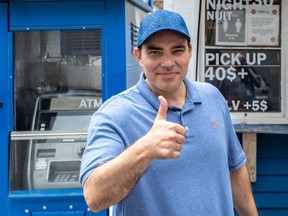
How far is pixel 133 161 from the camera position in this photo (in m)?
1.48

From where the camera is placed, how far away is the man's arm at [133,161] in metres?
1.47

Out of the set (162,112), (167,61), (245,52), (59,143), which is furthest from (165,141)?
(245,52)

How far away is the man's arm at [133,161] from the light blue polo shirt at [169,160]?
0.07m

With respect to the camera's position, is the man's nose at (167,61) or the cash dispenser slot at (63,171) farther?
the cash dispenser slot at (63,171)

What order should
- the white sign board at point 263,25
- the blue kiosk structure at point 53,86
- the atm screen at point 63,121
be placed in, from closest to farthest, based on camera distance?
the blue kiosk structure at point 53,86 → the atm screen at point 63,121 → the white sign board at point 263,25

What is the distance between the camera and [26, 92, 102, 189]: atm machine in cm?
318

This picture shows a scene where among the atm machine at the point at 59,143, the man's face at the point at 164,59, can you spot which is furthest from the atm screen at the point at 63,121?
the man's face at the point at 164,59

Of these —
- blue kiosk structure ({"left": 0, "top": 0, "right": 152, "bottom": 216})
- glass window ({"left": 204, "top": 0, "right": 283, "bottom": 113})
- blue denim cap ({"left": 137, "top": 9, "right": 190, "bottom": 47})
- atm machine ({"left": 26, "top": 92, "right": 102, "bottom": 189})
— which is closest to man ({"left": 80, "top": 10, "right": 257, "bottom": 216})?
blue denim cap ({"left": 137, "top": 9, "right": 190, "bottom": 47})

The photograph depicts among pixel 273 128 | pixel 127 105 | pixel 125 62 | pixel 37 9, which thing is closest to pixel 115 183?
pixel 127 105

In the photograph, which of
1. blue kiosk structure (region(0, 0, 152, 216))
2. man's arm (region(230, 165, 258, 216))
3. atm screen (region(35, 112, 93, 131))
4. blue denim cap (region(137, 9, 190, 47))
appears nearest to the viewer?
blue denim cap (region(137, 9, 190, 47))

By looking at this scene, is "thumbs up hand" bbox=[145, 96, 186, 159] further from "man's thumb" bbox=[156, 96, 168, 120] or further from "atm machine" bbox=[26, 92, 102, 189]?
"atm machine" bbox=[26, 92, 102, 189]

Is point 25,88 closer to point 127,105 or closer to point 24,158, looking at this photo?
point 24,158

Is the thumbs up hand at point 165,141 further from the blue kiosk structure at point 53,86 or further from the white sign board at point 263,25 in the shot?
the white sign board at point 263,25

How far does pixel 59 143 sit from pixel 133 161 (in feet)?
5.90
